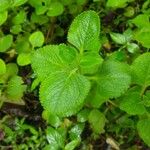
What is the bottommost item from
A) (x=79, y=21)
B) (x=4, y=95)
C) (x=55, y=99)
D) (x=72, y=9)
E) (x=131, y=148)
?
(x=131, y=148)

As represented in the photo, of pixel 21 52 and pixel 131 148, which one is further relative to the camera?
pixel 21 52

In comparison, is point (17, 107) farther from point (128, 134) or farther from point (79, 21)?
point (79, 21)

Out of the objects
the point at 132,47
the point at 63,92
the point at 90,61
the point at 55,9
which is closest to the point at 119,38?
the point at 132,47

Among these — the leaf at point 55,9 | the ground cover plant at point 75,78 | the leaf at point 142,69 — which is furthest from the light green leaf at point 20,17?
the leaf at point 142,69

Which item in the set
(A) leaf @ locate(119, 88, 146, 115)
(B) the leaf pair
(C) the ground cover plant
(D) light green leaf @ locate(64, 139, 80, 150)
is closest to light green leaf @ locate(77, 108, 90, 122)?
(C) the ground cover plant

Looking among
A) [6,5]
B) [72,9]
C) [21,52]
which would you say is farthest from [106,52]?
[6,5]

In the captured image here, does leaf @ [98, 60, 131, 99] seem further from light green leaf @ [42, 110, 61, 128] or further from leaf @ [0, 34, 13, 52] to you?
leaf @ [0, 34, 13, 52]

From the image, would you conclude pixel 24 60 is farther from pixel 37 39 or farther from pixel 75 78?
pixel 75 78
